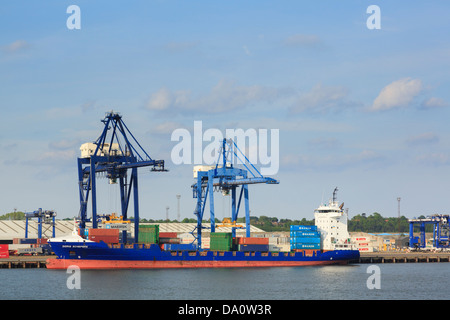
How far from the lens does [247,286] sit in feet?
213

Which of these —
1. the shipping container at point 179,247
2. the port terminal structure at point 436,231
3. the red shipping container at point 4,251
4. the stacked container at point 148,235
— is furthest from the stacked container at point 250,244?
the port terminal structure at point 436,231

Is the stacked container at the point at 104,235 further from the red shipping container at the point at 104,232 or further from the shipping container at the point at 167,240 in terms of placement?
the shipping container at the point at 167,240

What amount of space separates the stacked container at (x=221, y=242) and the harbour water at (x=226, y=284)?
593 cm

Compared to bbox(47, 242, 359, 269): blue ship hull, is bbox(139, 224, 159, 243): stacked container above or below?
above

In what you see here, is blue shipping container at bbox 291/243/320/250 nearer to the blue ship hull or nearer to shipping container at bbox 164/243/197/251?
the blue ship hull

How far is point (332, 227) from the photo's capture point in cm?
9312

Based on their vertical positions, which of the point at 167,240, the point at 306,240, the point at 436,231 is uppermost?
the point at 167,240

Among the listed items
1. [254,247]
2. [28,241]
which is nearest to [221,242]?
[254,247]

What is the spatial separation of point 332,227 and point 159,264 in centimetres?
2491

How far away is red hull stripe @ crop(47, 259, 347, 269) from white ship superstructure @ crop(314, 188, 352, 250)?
250cm

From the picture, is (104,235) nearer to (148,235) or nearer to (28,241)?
(148,235)

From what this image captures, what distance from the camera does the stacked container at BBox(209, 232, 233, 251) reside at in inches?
3465

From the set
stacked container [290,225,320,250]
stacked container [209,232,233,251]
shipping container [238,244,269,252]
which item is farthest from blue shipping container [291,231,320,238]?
stacked container [209,232,233,251]
